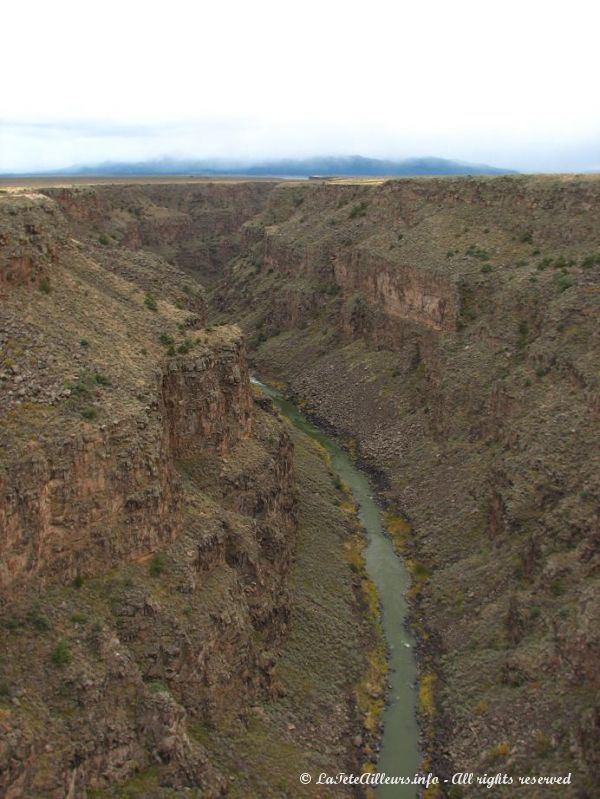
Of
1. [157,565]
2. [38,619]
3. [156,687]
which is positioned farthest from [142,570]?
[38,619]

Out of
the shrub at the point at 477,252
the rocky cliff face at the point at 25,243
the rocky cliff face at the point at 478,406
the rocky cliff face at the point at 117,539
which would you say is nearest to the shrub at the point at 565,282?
the rocky cliff face at the point at 478,406

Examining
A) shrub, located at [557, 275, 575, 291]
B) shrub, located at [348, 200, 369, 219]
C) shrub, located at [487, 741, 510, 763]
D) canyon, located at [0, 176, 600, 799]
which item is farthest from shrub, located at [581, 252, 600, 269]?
shrub, located at [348, 200, 369, 219]

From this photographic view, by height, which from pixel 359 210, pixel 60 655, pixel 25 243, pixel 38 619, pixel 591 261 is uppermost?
pixel 359 210

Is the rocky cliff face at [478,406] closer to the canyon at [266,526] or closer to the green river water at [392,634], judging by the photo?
the canyon at [266,526]

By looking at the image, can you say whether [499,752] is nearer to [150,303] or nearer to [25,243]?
[150,303]

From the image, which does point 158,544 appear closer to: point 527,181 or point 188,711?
point 188,711

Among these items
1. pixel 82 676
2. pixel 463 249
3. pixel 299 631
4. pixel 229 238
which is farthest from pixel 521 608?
pixel 229 238

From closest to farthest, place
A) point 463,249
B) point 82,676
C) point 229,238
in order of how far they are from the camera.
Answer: point 82,676
point 463,249
point 229,238
